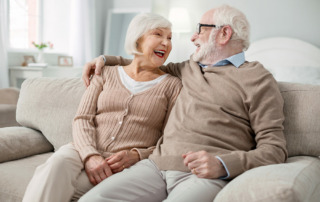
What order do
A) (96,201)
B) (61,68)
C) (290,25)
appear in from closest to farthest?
(96,201), (290,25), (61,68)

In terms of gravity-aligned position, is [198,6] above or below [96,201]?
above

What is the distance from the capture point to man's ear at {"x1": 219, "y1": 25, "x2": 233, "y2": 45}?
5.38 ft

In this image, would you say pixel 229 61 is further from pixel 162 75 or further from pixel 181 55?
pixel 181 55

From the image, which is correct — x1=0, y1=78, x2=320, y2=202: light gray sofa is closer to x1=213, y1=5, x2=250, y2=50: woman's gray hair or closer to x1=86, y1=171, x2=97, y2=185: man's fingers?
x1=86, y1=171, x2=97, y2=185: man's fingers

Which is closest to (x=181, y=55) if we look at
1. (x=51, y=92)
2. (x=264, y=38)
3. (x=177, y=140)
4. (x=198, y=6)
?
(x=198, y=6)

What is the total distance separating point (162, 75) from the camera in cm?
172

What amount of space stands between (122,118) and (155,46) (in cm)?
36

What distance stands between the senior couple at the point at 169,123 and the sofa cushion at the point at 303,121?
13 centimetres

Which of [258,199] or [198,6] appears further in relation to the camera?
[198,6]

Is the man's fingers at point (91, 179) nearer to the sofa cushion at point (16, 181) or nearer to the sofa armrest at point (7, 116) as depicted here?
the sofa cushion at point (16, 181)

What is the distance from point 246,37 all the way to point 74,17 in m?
3.79

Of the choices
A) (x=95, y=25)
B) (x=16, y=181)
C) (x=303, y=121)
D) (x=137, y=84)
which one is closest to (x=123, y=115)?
(x=137, y=84)

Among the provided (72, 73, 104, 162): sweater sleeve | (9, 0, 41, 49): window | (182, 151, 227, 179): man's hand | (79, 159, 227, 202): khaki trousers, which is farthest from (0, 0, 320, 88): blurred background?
(182, 151, 227, 179): man's hand

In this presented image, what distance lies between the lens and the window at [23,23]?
15.3 feet
